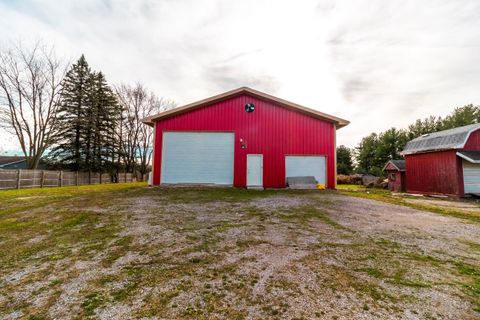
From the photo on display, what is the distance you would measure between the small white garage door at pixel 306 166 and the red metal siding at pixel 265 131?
268 millimetres

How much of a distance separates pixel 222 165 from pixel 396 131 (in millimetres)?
39065

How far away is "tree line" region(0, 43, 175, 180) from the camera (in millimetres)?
17344

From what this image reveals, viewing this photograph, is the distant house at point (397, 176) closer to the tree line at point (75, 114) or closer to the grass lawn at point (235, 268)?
the grass lawn at point (235, 268)

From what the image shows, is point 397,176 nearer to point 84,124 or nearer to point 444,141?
point 444,141

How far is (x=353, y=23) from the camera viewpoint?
7609 millimetres

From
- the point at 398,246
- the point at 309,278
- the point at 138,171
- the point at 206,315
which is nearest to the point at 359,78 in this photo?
the point at 398,246

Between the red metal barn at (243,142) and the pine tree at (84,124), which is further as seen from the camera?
the pine tree at (84,124)

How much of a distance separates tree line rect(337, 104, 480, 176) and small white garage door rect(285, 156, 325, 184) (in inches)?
924

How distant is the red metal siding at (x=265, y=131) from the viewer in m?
11.9

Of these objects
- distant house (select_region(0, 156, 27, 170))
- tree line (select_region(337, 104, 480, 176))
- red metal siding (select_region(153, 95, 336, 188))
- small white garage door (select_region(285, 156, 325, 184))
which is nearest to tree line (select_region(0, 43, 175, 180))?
red metal siding (select_region(153, 95, 336, 188))

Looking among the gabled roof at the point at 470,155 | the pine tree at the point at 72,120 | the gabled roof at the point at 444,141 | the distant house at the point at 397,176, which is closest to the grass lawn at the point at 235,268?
the gabled roof at the point at 470,155

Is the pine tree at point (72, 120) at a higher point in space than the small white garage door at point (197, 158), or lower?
higher

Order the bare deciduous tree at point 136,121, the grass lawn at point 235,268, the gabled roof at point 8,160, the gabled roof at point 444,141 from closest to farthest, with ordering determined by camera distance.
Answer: the grass lawn at point 235,268
the gabled roof at point 444,141
the bare deciduous tree at point 136,121
the gabled roof at point 8,160

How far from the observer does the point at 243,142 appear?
11914 mm
